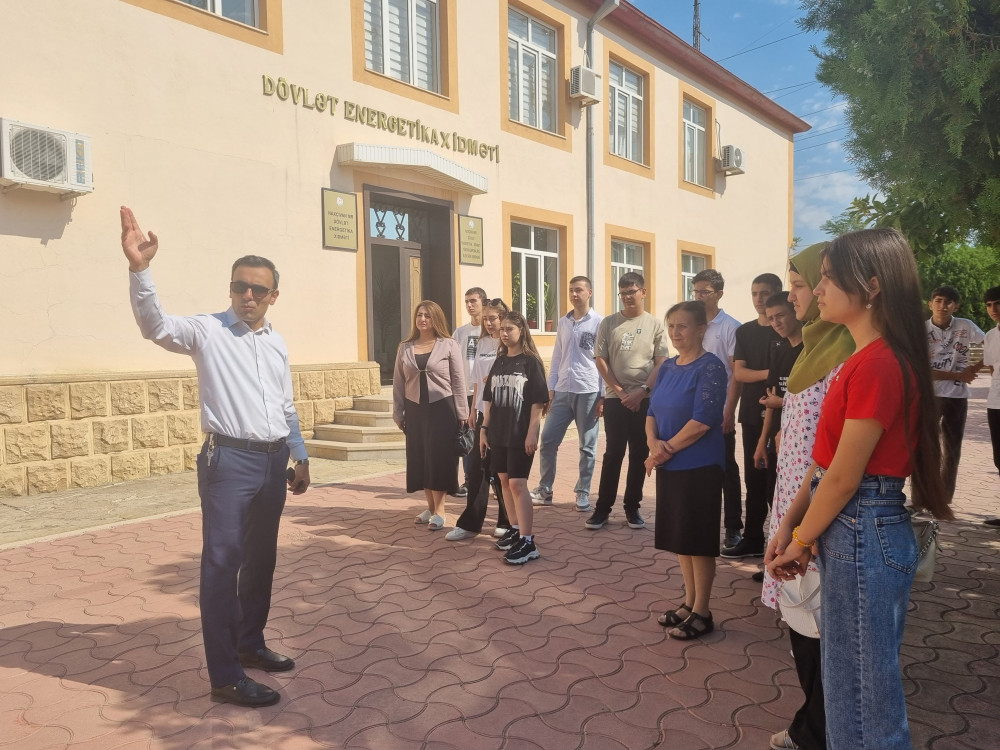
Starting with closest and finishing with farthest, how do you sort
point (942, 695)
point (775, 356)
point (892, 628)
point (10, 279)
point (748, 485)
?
point (892, 628)
point (942, 695)
point (775, 356)
point (748, 485)
point (10, 279)

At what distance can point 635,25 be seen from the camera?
49.9ft

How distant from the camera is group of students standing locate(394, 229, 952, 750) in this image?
6.16ft

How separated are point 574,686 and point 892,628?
161cm

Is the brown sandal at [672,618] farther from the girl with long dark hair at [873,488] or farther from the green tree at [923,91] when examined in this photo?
the green tree at [923,91]

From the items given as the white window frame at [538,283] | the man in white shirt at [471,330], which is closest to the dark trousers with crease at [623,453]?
the man in white shirt at [471,330]

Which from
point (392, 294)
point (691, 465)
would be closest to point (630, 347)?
point (691, 465)

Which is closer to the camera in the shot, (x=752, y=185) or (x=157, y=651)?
(x=157, y=651)

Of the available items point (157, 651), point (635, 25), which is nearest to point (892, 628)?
point (157, 651)

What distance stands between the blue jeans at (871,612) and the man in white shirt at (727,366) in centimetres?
285

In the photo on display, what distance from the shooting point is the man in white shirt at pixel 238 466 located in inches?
119

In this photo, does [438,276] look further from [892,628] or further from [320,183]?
[892,628]

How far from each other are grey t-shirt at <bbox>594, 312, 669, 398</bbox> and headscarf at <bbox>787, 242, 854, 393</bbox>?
2952 mm

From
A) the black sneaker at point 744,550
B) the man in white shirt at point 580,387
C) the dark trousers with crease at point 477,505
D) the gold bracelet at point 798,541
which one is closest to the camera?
the gold bracelet at point 798,541

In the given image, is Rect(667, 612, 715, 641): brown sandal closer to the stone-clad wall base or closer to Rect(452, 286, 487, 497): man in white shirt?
Rect(452, 286, 487, 497): man in white shirt
